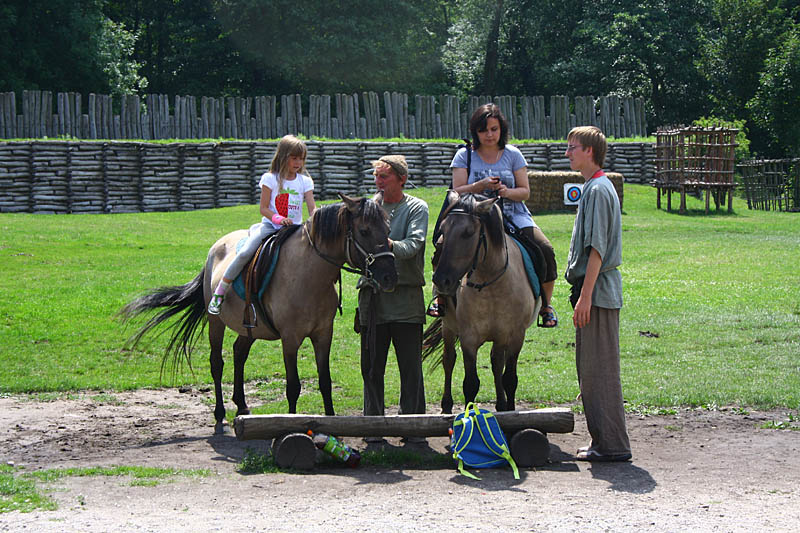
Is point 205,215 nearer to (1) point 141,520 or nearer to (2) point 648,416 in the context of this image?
(2) point 648,416

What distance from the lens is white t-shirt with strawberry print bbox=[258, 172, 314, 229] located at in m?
7.84

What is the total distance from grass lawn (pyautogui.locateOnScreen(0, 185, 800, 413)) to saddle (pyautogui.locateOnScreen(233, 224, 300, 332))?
1.34 m

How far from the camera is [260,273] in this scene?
757 cm

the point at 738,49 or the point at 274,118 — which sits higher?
the point at 738,49

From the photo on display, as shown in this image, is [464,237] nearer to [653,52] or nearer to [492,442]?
[492,442]

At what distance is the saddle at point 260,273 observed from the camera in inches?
297

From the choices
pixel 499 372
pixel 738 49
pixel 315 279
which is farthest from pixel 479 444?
pixel 738 49

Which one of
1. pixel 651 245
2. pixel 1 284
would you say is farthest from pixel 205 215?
pixel 651 245

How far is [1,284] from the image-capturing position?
15367 millimetres

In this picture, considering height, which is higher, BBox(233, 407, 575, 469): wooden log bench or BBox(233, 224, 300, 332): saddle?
BBox(233, 224, 300, 332): saddle

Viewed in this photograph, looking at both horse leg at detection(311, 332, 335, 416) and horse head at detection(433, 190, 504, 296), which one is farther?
horse leg at detection(311, 332, 335, 416)

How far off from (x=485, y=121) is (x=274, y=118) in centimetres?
2570

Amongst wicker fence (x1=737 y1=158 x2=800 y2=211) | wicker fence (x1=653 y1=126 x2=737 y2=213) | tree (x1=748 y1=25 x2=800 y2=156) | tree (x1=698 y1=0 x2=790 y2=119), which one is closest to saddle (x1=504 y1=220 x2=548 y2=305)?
wicker fence (x1=653 y1=126 x2=737 y2=213)

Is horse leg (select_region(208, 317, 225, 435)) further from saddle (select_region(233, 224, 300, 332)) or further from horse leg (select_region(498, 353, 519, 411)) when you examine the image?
horse leg (select_region(498, 353, 519, 411))
